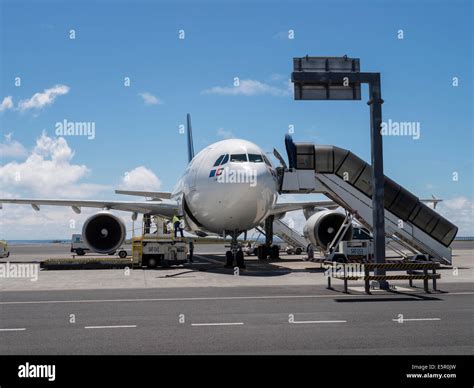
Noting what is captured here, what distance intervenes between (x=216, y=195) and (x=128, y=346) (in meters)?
12.2

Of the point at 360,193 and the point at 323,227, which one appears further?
the point at 323,227

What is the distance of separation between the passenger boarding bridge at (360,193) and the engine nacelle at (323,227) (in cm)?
302

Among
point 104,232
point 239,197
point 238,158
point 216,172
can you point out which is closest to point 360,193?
point 238,158

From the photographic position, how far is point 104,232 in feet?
80.5

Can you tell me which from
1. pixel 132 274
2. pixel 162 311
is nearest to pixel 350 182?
pixel 132 274

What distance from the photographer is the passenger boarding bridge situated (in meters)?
21.8

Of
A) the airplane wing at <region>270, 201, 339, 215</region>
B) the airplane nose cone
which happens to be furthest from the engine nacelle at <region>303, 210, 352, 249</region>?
the airplane nose cone

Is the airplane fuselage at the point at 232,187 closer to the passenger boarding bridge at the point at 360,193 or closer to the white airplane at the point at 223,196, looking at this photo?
the white airplane at the point at 223,196

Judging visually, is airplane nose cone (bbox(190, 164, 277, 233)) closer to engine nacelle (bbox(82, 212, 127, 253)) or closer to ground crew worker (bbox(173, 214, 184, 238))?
ground crew worker (bbox(173, 214, 184, 238))

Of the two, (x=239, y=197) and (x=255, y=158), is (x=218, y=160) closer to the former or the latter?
(x=255, y=158)

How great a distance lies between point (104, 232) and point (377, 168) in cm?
1416

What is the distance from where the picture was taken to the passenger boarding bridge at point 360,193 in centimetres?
2181
